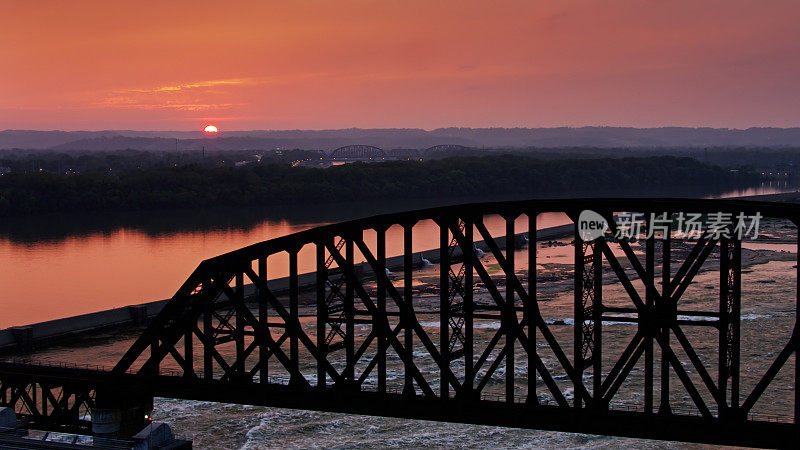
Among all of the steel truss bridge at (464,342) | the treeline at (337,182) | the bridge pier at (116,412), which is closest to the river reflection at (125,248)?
the treeline at (337,182)

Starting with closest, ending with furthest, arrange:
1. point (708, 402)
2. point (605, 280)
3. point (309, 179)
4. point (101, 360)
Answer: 1. point (708, 402)
2. point (101, 360)
3. point (605, 280)
4. point (309, 179)

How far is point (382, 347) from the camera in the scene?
21.8 m

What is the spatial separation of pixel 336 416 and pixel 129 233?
64.1 meters

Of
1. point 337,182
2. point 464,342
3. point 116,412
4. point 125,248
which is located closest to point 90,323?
point 116,412

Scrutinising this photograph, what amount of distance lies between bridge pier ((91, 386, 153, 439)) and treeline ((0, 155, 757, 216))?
3455 inches

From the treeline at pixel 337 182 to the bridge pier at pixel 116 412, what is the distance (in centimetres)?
8775

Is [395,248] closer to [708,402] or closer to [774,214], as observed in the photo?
[708,402]

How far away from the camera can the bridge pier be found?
23.3 metres

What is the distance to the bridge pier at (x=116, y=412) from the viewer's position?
2328cm

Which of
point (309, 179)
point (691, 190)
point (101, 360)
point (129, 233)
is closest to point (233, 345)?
point (101, 360)

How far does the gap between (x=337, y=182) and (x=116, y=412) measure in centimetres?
11038

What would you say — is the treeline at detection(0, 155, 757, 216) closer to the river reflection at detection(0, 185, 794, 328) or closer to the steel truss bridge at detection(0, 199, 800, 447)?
the river reflection at detection(0, 185, 794, 328)

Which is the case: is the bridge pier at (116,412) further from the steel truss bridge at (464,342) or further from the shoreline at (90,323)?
the shoreline at (90,323)

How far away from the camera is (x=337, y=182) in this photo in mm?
133250
